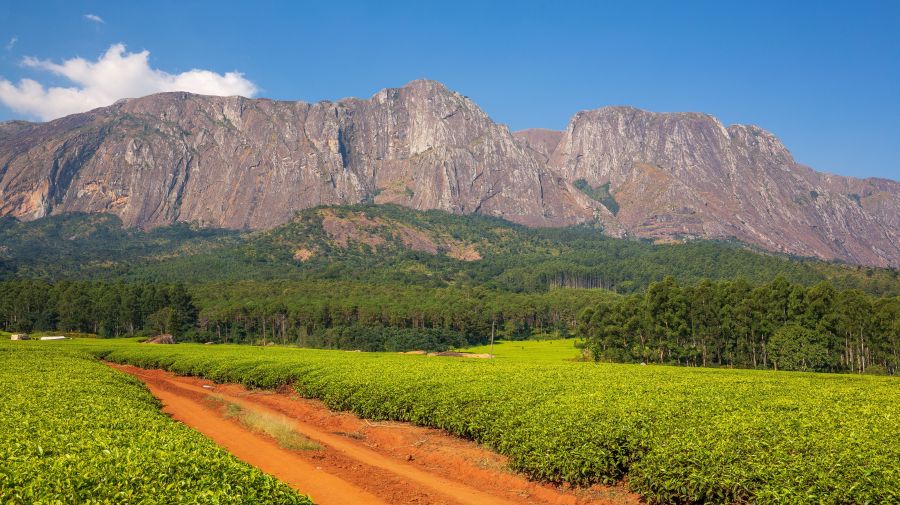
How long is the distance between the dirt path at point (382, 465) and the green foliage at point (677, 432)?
0.65m

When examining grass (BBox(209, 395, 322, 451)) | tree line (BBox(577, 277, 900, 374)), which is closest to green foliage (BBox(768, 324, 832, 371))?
tree line (BBox(577, 277, 900, 374))

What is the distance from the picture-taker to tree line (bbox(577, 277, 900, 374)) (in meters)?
83.1

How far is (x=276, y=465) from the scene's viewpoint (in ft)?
68.9

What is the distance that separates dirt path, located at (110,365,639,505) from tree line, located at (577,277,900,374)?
74767 millimetres

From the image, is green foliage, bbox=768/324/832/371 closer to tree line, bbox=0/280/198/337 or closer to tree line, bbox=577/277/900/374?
tree line, bbox=577/277/900/374

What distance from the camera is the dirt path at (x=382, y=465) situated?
17.6 metres

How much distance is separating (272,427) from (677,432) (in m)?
18.3

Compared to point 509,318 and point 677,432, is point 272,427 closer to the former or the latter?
point 677,432

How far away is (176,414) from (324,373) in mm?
9168

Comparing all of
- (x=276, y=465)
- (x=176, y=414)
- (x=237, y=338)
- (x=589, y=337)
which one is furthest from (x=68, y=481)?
(x=237, y=338)

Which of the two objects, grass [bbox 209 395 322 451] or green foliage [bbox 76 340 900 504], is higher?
green foliage [bbox 76 340 900 504]

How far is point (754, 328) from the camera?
3469 inches

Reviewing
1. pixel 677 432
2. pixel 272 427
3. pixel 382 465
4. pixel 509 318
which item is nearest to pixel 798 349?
pixel 677 432

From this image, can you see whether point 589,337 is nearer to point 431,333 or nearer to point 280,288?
point 431,333
